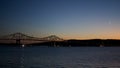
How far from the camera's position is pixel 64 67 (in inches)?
1563

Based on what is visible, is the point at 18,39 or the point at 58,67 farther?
the point at 18,39

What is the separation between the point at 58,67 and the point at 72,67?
221cm

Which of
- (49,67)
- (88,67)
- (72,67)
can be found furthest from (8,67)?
(88,67)

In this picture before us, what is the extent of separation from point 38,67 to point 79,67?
6287 millimetres

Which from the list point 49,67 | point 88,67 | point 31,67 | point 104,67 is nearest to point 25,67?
point 31,67

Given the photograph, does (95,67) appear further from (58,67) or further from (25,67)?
(25,67)

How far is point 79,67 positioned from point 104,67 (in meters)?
3.93

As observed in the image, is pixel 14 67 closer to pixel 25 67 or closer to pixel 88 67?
pixel 25 67

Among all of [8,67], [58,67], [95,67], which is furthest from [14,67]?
[95,67]

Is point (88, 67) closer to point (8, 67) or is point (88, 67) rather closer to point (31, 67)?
point (31, 67)

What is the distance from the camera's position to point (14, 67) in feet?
129

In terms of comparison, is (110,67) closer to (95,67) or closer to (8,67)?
(95,67)

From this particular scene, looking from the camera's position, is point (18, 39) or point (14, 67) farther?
point (18, 39)

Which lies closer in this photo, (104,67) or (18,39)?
(104,67)
